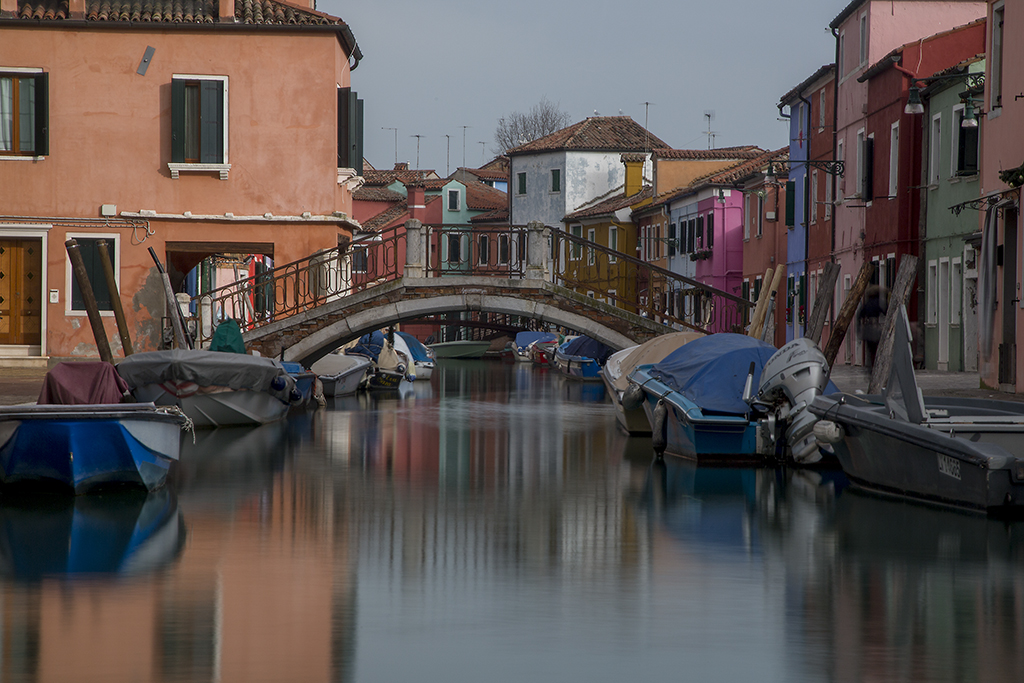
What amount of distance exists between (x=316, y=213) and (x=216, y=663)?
19.0 m

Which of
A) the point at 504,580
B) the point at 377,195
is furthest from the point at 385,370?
the point at 377,195

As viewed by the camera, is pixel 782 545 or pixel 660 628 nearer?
pixel 660 628

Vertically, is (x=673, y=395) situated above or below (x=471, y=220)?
below

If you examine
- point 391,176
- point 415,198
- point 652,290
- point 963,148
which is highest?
point 391,176

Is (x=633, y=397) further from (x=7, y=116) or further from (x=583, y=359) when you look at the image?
(x=583, y=359)

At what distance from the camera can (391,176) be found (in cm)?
6538

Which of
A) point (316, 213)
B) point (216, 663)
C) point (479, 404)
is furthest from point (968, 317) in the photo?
point (216, 663)

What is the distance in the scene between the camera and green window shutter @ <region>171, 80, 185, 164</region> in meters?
23.9

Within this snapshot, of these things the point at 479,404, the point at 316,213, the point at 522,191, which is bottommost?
the point at 479,404

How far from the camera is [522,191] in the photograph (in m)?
61.9

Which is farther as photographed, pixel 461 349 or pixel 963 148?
pixel 461 349

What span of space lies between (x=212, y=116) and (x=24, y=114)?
3257 millimetres

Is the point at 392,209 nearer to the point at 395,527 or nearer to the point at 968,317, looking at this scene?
the point at 968,317

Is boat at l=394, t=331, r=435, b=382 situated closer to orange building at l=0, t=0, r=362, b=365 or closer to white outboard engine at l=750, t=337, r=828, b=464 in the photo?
orange building at l=0, t=0, r=362, b=365
